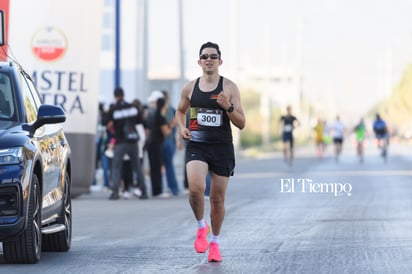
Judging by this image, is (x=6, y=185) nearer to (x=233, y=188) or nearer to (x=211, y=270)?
(x=211, y=270)

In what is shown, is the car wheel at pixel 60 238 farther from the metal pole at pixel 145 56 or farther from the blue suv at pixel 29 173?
the metal pole at pixel 145 56

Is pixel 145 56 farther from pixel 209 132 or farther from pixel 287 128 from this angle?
pixel 209 132

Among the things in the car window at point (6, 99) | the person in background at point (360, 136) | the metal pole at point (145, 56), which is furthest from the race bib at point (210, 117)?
the person in background at point (360, 136)

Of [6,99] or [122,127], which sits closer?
[6,99]

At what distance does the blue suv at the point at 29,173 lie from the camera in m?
9.82

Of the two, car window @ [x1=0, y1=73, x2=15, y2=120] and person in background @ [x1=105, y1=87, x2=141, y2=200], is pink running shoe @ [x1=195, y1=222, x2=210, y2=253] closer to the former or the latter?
car window @ [x1=0, y1=73, x2=15, y2=120]

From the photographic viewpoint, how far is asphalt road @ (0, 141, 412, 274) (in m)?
10.6

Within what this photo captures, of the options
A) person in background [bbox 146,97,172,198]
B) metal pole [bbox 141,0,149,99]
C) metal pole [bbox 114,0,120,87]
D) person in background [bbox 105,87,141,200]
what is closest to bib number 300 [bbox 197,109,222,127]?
person in background [bbox 105,87,141,200]

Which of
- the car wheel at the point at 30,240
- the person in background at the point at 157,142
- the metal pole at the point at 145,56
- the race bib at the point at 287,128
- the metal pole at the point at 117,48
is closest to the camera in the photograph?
the car wheel at the point at 30,240

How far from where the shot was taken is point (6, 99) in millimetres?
10906

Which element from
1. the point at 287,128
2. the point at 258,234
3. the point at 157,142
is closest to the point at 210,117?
the point at 258,234

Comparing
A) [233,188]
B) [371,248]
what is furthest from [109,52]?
[371,248]

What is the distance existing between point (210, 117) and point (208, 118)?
0.02 metres

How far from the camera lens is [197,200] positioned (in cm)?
1112
